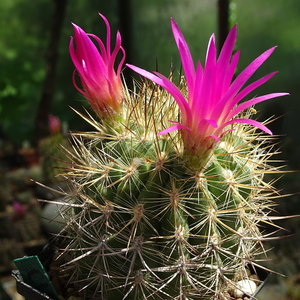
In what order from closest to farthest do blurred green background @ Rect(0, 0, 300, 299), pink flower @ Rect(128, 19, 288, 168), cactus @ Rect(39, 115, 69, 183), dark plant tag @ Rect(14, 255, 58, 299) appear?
pink flower @ Rect(128, 19, 288, 168)
dark plant tag @ Rect(14, 255, 58, 299)
cactus @ Rect(39, 115, 69, 183)
blurred green background @ Rect(0, 0, 300, 299)

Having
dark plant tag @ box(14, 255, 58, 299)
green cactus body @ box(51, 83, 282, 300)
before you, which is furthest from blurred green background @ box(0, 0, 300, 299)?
dark plant tag @ box(14, 255, 58, 299)

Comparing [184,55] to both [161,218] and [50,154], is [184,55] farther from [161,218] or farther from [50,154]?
[50,154]

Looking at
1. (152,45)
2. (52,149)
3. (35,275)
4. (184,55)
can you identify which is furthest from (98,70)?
(152,45)

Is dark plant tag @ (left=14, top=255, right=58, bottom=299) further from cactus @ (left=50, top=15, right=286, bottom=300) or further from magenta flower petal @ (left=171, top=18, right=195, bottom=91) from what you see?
magenta flower petal @ (left=171, top=18, right=195, bottom=91)

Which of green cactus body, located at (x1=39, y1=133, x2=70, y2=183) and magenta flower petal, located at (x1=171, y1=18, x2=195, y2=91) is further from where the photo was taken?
green cactus body, located at (x1=39, y1=133, x2=70, y2=183)

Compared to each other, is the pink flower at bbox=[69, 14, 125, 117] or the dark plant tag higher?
the pink flower at bbox=[69, 14, 125, 117]

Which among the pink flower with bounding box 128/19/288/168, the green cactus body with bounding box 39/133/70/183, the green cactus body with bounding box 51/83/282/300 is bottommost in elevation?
the green cactus body with bounding box 39/133/70/183

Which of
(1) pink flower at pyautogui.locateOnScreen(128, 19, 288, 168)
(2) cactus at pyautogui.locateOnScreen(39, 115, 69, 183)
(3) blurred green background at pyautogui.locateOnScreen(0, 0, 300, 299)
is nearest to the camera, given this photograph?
(1) pink flower at pyautogui.locateOnScreen(128, 19, 288, 168)

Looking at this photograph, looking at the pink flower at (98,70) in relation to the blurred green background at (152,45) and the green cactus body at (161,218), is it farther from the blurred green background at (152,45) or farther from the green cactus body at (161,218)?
the blurred green background at (152,45)
